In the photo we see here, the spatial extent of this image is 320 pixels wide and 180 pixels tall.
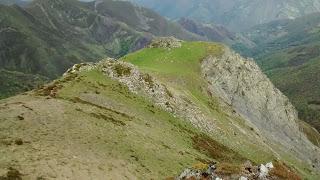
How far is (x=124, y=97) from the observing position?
8681 centimetres

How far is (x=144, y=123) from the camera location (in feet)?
258

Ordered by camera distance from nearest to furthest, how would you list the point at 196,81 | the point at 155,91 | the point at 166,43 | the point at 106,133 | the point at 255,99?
1. the point at 106,133
2. the point at 155,91
3. the point at 196,81
4. the point at 166,43
5. the point at 255,99

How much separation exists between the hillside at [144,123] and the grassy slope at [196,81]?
329mm

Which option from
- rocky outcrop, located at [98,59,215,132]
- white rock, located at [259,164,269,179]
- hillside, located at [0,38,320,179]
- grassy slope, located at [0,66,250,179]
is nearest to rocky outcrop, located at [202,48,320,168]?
hillside, located at [0,38,320,179]

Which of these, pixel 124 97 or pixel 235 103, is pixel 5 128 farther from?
pixel 235 103

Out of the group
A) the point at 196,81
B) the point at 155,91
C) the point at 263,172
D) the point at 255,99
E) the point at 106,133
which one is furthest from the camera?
the point at 255,99

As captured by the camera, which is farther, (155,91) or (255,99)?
(255,99)

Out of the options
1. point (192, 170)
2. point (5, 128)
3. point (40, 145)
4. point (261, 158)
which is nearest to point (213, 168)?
point (192, 170)

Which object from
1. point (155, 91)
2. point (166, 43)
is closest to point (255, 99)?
point (166, 43)

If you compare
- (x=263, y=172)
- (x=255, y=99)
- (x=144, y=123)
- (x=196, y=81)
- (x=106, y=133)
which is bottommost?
(x=106, y=133)

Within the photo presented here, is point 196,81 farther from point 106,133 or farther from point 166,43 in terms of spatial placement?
point 106,133

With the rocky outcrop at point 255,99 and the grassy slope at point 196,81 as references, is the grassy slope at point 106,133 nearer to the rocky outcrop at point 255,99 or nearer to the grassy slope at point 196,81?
the grassy slope at point 196,81

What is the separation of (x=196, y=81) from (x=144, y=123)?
46806 millimetres

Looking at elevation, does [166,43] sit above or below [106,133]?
above
